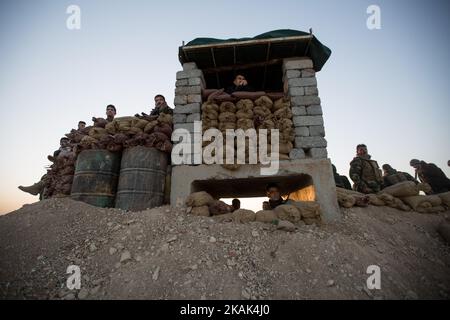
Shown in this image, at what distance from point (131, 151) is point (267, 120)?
8.60 feet

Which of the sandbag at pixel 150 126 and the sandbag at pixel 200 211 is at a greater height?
the sandbag at pixel 150 126

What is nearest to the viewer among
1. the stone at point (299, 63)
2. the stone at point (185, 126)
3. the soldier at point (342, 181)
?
the stone at point (185, 126)

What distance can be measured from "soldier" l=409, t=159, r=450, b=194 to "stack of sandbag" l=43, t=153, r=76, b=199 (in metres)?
8.69

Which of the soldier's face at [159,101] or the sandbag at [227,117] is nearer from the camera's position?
the sandbag at [227,117]

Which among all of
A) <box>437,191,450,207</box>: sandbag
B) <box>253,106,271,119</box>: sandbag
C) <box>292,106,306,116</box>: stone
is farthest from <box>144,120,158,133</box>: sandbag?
<box>437,191,450,207</box>: sandbag

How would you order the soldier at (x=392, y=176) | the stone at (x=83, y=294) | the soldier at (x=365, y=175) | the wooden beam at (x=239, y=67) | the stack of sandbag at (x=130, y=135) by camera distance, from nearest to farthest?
1. the stone at (x=83, y=294)
2. the stack of sandbag at (x=130, y=135)
3. the wooden beam at (x=239, y=67)
4. the soldier at (x=365, y=175)
5. the soldier at (x=392, y=176)

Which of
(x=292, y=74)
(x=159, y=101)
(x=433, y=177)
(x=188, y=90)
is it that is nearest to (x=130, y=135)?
(x=159, y=101)

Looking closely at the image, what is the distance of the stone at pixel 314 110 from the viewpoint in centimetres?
427

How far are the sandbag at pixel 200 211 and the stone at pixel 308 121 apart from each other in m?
2.35

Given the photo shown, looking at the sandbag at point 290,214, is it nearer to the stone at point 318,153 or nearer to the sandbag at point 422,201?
the stone at point 318,153

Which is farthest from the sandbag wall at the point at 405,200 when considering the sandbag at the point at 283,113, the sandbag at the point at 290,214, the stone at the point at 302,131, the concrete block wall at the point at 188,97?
the concrete block wall at the point at 188,97

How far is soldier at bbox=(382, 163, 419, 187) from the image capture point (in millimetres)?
6186

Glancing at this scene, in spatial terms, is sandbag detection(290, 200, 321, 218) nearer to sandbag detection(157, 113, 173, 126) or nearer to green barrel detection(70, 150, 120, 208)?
sandbag detection(157, 113, 173, 126)

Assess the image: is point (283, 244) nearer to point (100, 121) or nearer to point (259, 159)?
point (259, 159)
